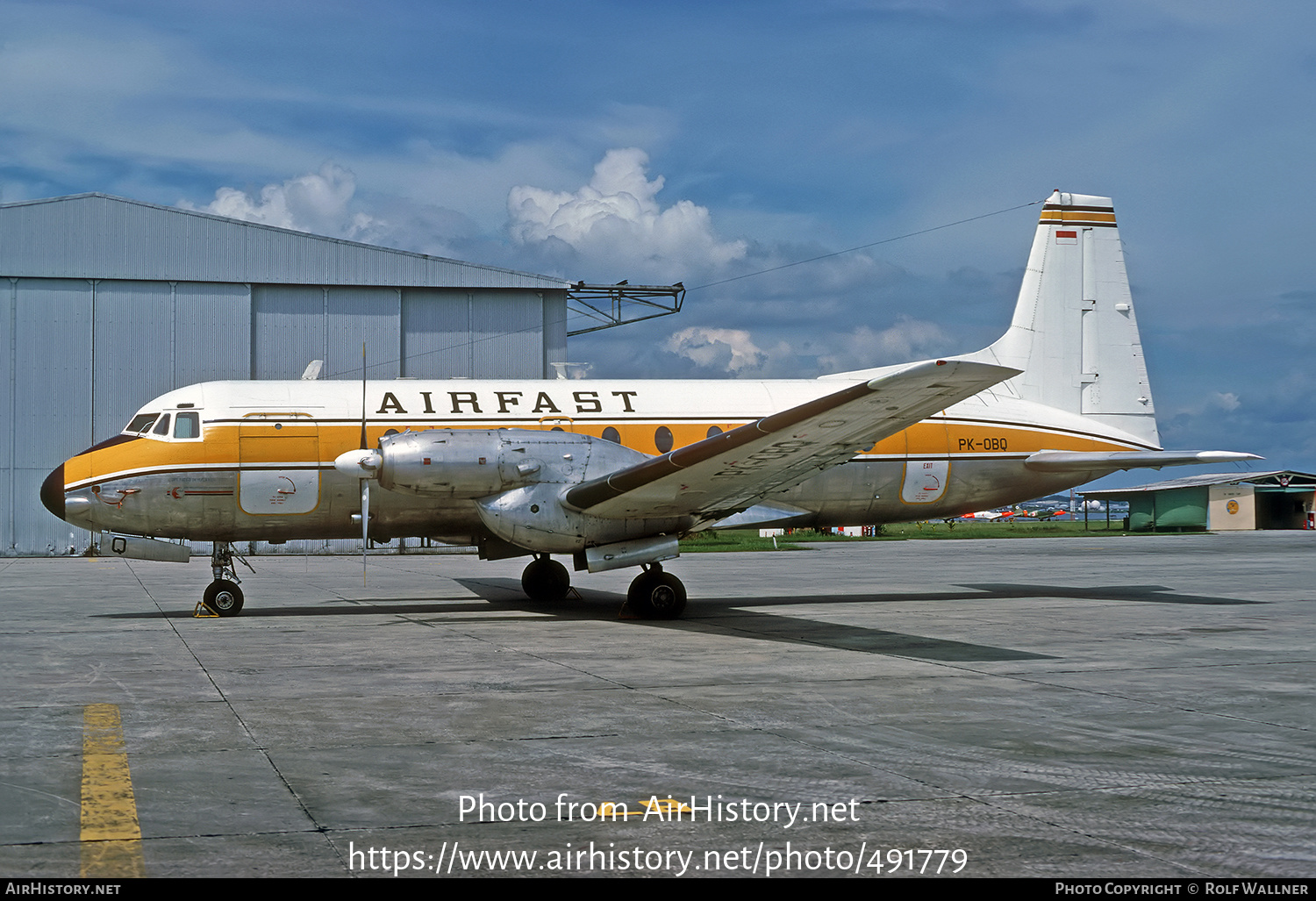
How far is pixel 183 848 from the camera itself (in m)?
4.99

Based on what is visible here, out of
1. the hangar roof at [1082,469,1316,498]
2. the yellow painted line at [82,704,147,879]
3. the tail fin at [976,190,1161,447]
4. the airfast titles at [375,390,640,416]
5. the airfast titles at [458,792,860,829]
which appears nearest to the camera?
the yellow painted line at [82,704,147,879]

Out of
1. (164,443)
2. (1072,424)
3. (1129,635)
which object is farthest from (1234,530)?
(164,443)

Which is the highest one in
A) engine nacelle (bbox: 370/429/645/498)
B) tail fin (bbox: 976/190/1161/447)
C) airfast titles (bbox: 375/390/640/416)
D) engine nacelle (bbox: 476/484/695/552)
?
tail fin (bbox: 976/190/1161/447)

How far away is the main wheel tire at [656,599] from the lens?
16016mm

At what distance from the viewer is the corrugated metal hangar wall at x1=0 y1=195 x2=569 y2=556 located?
36031mm

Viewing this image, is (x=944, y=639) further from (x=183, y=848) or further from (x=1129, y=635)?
(x=183, y=848)

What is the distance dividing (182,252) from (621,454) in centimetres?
2745

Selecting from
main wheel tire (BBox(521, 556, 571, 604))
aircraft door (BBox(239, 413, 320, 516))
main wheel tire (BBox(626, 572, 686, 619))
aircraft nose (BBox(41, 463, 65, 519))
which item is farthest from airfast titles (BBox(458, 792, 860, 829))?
main wheel tire (BBox(521, 556, 571, 604))

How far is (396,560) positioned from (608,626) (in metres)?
20.2

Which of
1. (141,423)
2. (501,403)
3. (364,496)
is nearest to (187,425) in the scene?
(141,423)

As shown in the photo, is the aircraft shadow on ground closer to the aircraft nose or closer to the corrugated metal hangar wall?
the aircraft nose

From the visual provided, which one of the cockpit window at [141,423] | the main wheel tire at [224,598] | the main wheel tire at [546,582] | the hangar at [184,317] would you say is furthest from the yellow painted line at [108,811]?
the hangar at [184,317]

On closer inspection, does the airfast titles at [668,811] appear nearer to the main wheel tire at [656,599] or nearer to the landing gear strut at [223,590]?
the main wheel tire at [656,599]

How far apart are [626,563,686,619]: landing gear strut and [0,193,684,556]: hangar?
2260cm
